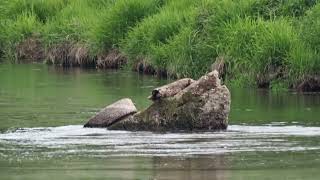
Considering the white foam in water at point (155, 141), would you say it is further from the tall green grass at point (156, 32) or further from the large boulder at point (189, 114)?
the tall green grass at point (156, 32)

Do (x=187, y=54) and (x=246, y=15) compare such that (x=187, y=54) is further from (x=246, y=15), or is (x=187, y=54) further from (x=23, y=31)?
(x=23, y=31)

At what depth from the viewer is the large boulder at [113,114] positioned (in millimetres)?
16875

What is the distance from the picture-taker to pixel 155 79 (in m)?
26.3

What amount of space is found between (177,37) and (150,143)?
11416 millimetres

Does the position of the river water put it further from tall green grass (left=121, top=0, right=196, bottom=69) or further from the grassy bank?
tall green grass (left=121, top=0, right=196, bottom=69)

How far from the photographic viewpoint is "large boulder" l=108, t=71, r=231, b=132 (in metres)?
16.7

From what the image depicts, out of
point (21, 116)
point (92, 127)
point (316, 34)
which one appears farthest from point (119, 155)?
point (316, 34)

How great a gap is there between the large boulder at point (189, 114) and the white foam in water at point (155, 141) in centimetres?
30

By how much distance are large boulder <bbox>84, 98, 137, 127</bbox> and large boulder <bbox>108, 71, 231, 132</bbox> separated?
114mm

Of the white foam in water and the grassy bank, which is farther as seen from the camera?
the grassy bank

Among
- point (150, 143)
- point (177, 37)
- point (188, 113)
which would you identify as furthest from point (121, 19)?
point (150, 143)

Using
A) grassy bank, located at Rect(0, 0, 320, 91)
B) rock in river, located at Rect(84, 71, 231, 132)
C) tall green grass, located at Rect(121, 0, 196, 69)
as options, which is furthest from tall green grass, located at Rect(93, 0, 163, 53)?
rock in river, located at Rect(84, 71, 231, 132)

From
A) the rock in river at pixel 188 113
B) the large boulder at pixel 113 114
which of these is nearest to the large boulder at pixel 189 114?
the rock in river at pixel 188 113

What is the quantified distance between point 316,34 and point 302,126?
22.0ft
